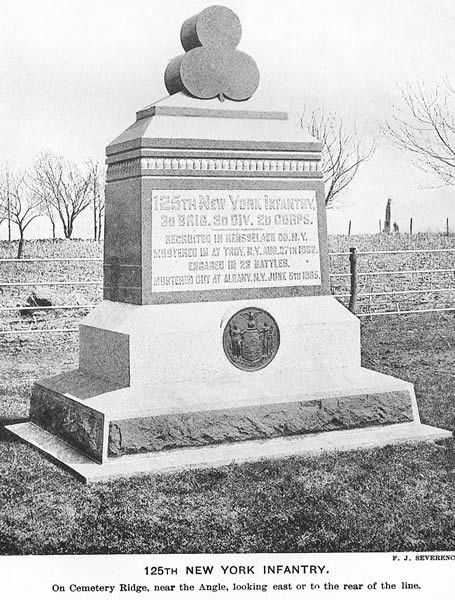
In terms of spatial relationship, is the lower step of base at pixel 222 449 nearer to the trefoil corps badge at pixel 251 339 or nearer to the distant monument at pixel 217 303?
the distant monument at pixel 217 303

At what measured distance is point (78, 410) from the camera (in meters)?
6.21

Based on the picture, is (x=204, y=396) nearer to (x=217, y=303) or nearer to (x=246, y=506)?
(x=217, y=303)

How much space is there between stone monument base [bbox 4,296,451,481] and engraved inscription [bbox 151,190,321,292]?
179mm

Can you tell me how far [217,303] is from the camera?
21.4ft

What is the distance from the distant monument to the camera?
20.3ft

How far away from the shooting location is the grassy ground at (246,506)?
491 cm

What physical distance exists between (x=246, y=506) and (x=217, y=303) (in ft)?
5.43

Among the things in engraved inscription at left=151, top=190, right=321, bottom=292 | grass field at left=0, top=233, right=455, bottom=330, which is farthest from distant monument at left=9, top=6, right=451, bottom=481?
grass field at left=0, top=233, right=455, bottom=330

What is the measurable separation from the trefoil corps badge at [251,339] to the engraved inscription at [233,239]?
230 mm

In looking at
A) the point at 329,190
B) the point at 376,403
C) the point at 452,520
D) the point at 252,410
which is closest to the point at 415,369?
the point at 376,403

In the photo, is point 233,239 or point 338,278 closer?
point 233,239

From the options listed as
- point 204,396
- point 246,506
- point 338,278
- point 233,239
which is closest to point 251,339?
point 204,396

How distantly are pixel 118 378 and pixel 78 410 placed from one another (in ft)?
1.12

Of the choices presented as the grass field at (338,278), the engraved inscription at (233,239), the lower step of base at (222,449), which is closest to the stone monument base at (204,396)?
the lower step of base at (222,449)
